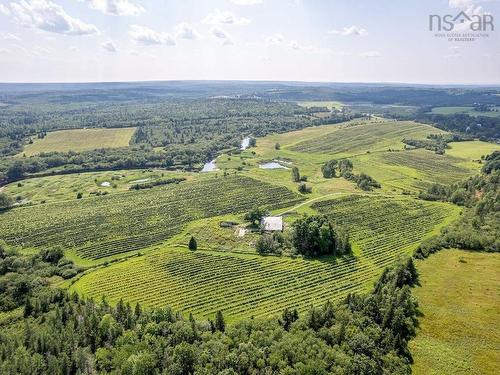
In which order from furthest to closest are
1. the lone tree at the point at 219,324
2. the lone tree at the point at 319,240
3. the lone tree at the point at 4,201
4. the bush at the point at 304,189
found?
the bush at the point at 304,189 < the lone tree at the point at 4,201 < the lone tree at the point at 319,240 < the lone tree at the point at 219,324

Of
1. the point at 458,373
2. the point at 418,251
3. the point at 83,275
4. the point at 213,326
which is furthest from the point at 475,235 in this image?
the point at 83,275

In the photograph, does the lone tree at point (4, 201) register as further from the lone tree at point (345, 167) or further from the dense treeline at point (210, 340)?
the lone tree at point (345, 167)

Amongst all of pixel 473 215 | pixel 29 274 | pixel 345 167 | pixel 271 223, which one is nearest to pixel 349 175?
pixel 345 167

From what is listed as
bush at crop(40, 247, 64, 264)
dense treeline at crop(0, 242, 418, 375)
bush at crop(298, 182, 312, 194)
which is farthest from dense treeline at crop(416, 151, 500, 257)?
bush at crop(40, 247, 64, 264)

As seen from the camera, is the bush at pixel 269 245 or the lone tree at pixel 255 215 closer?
the bush at pixel 269 245

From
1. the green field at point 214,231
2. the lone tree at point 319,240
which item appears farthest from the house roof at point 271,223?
the lone tree at point 319,240

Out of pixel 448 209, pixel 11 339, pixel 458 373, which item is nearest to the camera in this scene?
pixel 458 373

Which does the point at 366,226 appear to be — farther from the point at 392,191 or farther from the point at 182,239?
the point at 182,239
